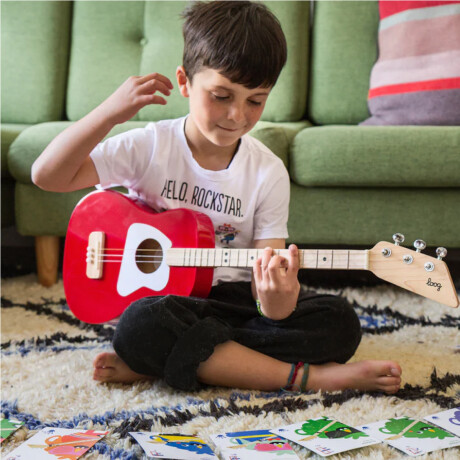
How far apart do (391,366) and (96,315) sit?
1.85 feet

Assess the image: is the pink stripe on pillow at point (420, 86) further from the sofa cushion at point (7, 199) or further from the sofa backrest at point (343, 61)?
the sofa cushion at point (7, 199)

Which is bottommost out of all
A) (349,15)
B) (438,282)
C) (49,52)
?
(438,282)

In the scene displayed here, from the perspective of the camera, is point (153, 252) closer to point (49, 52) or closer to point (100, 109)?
point (100, 109)

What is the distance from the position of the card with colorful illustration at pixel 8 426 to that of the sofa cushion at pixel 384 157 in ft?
3.20

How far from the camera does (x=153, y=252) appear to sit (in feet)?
3.66

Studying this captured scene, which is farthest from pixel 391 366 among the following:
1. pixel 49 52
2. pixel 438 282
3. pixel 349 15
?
pixel 49 52

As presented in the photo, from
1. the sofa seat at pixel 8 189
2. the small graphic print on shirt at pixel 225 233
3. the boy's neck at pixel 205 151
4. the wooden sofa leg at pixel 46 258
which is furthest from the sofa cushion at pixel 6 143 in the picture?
the small graphic print on shirt at pixel 225 233

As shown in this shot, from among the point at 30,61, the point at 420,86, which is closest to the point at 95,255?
the point at 420,86

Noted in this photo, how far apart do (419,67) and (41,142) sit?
1.19 m

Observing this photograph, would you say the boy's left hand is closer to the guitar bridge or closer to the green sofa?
the guitar bridge

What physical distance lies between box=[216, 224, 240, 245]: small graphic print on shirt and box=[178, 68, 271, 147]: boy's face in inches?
6.9

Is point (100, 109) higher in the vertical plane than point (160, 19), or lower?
lower

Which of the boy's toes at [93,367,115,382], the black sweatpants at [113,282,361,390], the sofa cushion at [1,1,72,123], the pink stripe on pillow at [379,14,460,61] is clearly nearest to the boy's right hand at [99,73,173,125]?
the black sweatpants at [113,282,361,390]

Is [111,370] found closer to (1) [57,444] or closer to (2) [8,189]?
(1) [57,444]
